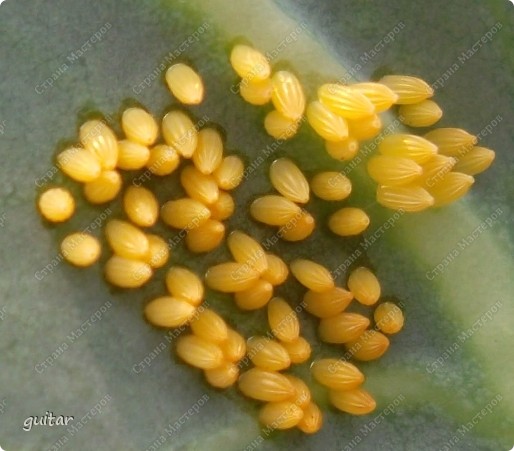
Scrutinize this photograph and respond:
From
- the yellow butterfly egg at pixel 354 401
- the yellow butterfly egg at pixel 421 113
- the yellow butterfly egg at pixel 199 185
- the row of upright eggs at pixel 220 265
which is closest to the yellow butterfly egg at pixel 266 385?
the row of upright eggs at pixel 220 265

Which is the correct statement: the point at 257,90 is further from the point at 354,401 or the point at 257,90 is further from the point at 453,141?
the point at 354,401

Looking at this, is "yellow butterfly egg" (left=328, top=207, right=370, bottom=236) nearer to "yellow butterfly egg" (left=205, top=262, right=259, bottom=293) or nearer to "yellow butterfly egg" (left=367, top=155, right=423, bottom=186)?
"yellow butterfly egg" (left=367, top=155, right=423, bottom=186)

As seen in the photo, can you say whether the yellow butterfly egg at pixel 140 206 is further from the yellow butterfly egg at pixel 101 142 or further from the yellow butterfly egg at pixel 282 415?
the yellow butterfly egg at pixel 282 415

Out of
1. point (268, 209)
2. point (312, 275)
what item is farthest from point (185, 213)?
point (312, 275)

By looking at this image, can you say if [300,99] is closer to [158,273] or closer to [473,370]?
[158,273]

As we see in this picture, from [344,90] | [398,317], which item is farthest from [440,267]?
[344,90]

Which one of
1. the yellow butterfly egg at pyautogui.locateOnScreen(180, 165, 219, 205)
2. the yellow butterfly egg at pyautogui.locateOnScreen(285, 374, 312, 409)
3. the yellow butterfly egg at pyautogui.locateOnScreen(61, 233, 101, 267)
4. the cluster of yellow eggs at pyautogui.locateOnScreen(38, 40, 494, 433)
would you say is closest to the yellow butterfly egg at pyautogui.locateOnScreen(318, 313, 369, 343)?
the cluster of yellow eggs at pyautogui.locateOnScreen(38, 40, 494, 433)
